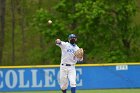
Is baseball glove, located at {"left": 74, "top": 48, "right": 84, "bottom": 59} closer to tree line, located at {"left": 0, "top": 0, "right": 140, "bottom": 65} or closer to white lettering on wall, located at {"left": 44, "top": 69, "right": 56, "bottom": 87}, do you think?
white lettering on wall, located at {"left": 44, "top": 69, "right": 56, "bottom": 87}

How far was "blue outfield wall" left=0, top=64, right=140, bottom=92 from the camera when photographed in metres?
17.3

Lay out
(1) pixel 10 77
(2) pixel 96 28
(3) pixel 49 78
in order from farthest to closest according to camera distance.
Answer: (2) pixel 96 28 < (3) pixel 49 78 < (1) pixel 10 77

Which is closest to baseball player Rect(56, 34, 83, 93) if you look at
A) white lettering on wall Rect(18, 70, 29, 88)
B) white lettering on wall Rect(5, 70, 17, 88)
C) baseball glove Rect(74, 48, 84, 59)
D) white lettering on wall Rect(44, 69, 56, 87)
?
baseball glove Rect(74, 48, 84, 59)

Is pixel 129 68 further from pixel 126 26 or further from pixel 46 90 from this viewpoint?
pixel 126 26

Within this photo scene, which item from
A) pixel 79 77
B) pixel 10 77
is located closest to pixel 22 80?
pixel 10 77

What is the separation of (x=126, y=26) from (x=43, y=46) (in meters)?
14.6

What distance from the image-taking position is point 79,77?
57.3ft

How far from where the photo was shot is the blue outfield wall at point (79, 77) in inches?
682

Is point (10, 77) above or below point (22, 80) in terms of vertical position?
above

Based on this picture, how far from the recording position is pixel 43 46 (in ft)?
150

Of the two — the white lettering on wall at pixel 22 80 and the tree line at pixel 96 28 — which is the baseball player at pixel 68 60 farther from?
the tree line at pixel 96 28

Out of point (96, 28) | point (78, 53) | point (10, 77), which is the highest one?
point (96, 28)

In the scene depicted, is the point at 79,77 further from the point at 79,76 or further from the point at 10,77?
the point at 10,77

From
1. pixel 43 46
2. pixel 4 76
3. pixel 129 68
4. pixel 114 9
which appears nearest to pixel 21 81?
pixel 4 76
